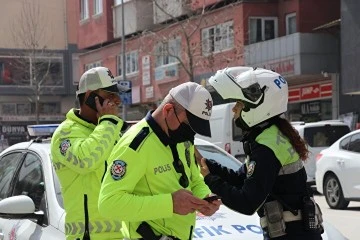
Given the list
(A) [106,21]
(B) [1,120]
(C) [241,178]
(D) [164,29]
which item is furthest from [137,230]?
(B) [1,120]

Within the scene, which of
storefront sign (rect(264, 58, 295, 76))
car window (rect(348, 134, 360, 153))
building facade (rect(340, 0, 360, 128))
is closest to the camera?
car window (rect(348, 134, 360, 153))

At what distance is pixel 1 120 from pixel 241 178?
167 ft

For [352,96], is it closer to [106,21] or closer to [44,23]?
[106,21]

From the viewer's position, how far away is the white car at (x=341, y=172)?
1367cm

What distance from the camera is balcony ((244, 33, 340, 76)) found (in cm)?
2622

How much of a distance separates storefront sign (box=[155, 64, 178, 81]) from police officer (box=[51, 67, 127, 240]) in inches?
1143

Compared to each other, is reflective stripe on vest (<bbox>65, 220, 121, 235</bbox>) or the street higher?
reflective stripe on vest (<bbox>65, 220, 121, 235</bbox>)

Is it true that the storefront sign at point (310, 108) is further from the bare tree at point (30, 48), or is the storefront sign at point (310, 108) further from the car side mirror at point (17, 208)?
the car side mirror at point (17, 208)

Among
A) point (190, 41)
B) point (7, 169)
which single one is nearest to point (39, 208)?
point (7, 169)

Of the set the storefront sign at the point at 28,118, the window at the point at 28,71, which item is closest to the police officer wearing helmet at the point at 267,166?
the window at the point at 28,71

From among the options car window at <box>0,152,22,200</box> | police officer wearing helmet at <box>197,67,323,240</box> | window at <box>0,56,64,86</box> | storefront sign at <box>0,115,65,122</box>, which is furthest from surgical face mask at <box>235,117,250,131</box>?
storefront sign at <box>0,115,65,122</box>

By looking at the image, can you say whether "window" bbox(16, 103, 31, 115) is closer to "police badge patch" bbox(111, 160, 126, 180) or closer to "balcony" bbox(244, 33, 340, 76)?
"balcony" bbox(244, 33, 340, 76)

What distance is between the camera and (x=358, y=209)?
14578 mm

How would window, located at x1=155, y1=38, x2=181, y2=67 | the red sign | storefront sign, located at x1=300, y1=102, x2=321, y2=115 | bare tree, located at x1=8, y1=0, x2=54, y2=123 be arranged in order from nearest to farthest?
the red sign
storefront sign, located at x1=300, y1=102, x2=321, y2=115
window, located at x1=155, y1=38, x2=181, y2=67
bare tree, located at x1=8, y1=0, x2=54, y2=123
